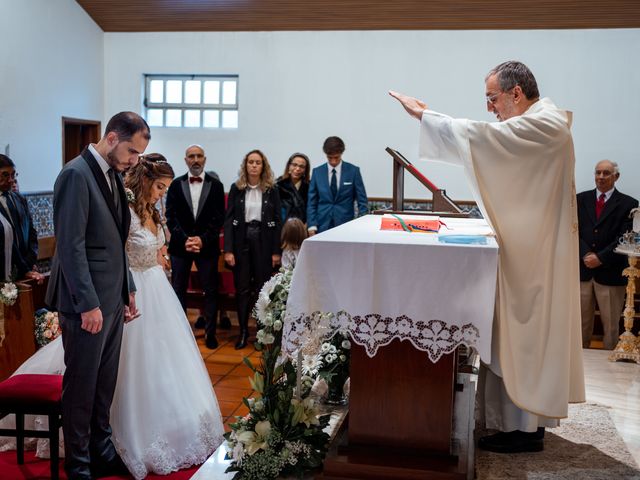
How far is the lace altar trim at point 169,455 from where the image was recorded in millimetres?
3568

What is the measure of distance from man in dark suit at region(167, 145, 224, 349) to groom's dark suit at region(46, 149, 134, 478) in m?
2.89

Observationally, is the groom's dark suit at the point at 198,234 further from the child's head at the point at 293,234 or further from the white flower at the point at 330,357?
the white flower at the point at 330,357

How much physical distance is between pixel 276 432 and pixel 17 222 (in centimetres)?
297

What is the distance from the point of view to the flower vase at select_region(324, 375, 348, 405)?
3.62 meters

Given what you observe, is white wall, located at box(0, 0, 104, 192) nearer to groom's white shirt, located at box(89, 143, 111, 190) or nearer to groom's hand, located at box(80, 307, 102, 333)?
groom's white shirt, located at box(89, 143, 111, 190)

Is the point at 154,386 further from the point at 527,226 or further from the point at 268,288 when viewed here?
the point at 527,226

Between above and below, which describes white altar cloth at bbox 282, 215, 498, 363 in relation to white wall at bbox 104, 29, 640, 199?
below

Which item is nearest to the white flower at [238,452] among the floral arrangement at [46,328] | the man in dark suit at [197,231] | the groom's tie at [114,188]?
the groom's tie at [114,188]

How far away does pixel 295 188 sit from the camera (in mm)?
7059

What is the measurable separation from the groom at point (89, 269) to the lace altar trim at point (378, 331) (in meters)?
0.96

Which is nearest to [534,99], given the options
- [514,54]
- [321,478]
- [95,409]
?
[321,478]

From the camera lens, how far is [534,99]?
288cm

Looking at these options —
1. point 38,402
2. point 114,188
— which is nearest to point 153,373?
point 38,402

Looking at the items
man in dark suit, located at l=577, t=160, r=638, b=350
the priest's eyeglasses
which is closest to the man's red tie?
man in dark suit, located at l=577, t=160, r=638, b=350
